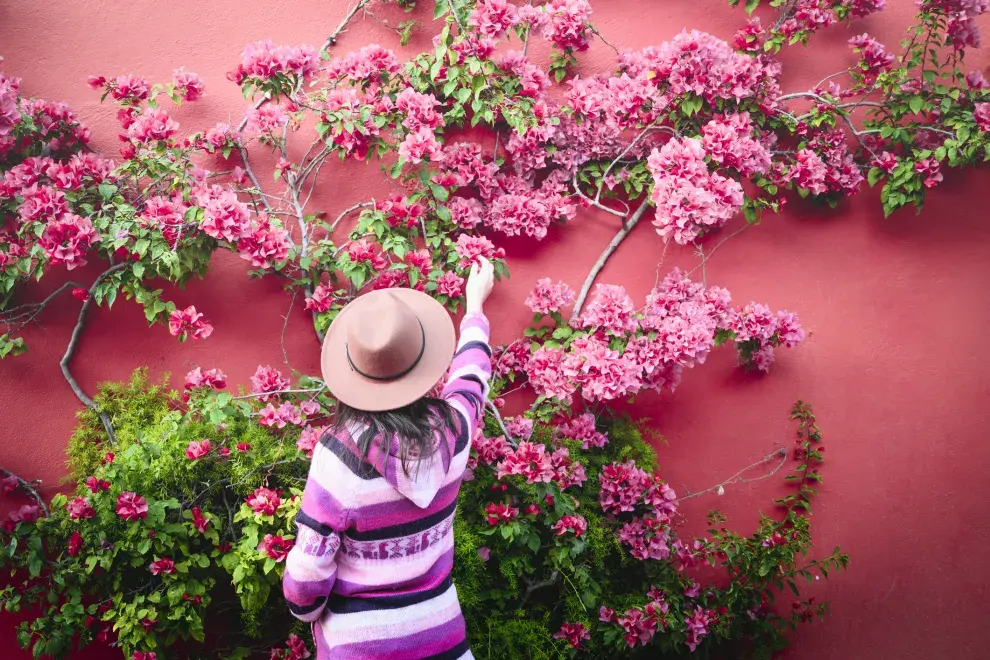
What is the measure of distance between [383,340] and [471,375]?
14.8 inches

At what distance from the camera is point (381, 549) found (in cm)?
160

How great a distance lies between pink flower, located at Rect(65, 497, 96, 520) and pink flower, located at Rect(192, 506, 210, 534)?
317mm

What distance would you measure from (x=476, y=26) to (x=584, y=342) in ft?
4.46

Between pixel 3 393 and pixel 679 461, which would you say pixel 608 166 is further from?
pixel 3 393

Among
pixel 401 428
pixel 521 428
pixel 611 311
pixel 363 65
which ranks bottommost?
pixel 521 428

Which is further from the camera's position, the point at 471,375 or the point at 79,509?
the point at 79,509

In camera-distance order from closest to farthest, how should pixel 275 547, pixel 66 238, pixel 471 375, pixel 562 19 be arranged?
1. pixel 471 375
2. pixel 275 547
3. pixel 66 238
4. pixel 562 19

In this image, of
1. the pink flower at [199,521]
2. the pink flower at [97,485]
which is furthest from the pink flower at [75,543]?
the pink flower at [199,521]

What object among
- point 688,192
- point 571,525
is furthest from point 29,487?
point 688,192

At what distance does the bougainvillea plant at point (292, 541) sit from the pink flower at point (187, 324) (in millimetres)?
170

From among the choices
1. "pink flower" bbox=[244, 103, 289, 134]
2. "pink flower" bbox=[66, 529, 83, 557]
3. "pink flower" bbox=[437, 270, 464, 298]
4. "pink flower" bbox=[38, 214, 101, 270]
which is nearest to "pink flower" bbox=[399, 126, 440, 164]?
"pink flower" bbox=[437, 270, 464, 298]

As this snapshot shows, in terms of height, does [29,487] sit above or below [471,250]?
below

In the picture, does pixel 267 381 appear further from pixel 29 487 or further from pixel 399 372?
pixel 399 372

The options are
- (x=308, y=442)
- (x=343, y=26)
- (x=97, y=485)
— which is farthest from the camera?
(x=343, y=26)
